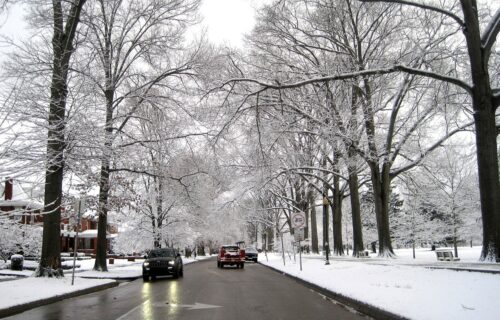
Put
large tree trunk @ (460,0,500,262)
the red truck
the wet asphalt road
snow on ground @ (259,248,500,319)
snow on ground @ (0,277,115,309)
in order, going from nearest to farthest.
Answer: snow on ground @ (259,248,500,319) → the wet asphalt road → snow on ground @ (0,277,115,309) → large tree trunk @ (460,0,500,262) → the red truck

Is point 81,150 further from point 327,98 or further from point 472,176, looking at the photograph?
point 472,176

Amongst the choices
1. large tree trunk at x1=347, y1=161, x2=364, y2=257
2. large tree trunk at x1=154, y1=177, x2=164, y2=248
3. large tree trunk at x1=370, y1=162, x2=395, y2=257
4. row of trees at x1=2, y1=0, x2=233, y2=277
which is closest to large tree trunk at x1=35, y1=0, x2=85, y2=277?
row of trees at x1=2, y1=0, x2=233, y2=277

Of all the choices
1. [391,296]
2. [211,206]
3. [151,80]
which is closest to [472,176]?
[211,206]

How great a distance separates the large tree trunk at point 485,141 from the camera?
13883 millimetres

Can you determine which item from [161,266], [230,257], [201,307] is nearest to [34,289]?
[201,307]

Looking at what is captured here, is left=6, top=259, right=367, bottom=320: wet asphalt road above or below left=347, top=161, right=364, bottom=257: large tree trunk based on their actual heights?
below

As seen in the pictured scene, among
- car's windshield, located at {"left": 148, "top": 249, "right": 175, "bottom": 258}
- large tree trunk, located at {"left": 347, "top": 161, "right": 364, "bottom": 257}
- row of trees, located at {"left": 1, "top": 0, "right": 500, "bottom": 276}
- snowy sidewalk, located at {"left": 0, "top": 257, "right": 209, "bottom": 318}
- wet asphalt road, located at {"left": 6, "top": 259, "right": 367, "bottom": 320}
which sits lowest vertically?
wet asphalt road, located at {"left": 6, "top": 259, "right": 367, "bottom": 320}

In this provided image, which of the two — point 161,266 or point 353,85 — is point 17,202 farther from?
point 353,85

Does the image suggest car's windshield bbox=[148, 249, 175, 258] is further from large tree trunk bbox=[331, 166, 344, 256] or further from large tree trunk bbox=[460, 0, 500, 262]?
large tree trunk bbox=[460, 0, 500, 262]

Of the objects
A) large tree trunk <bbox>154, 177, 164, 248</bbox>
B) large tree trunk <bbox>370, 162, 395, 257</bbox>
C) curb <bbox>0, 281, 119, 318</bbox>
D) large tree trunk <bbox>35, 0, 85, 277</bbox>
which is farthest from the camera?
large tree trunk <bbox>154, 177, 164, 248</bbox>

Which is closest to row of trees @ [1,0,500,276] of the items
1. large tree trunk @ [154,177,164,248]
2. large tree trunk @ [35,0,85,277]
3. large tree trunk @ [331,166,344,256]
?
large tree trunk @ [35,0,85,277]

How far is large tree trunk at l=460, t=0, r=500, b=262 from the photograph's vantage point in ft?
45.5

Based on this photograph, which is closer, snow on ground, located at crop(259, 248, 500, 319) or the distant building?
snow on ground, located at crop(259, 248, 500, 319)

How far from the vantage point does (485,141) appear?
14328 mm
